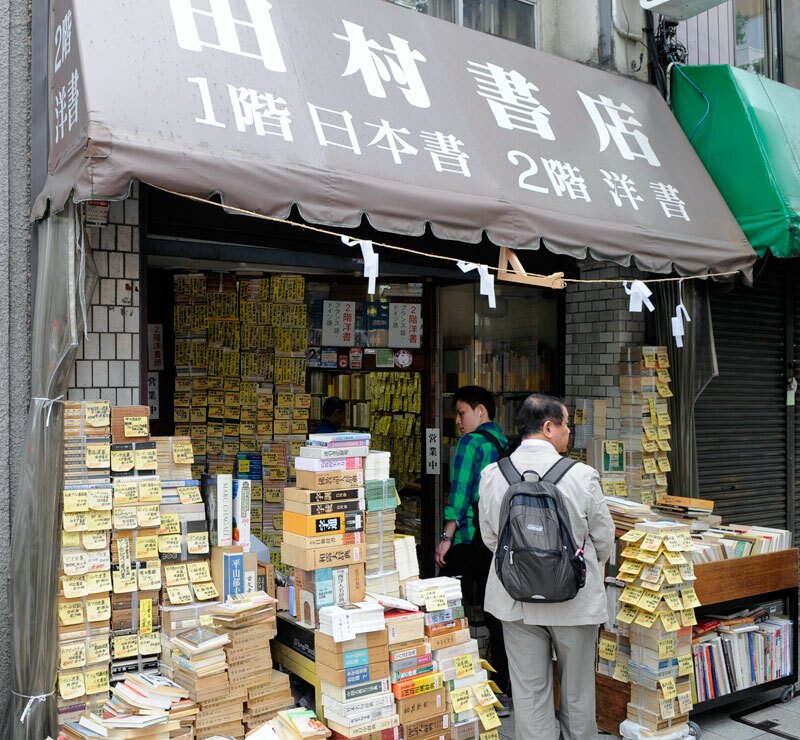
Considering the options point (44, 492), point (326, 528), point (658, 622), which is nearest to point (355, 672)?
point (326, 528)

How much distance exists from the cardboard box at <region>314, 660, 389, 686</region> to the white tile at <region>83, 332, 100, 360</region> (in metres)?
2.25

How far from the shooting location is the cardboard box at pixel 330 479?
15.7ft

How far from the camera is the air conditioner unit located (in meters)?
7.33

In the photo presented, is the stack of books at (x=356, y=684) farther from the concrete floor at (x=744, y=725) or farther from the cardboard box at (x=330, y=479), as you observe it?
the concrete floor at (x=744, y=725)

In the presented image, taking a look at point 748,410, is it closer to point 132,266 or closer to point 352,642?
point 352,642

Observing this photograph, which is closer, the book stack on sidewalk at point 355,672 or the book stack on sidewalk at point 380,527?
the book stack on sidewalk at point 355,672

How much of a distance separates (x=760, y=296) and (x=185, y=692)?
7351mm

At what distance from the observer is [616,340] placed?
777 cm

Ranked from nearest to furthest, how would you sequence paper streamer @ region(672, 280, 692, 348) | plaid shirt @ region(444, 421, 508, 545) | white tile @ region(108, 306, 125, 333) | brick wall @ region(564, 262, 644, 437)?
white tile @ region(108, 306, 125, 333), plaid shirt @ region(444, 421, 508, 545), paper streamer @ region(672, 280, 692, 348), brick wall @ region(564, 262, 644, 437)

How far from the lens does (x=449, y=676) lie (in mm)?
4887

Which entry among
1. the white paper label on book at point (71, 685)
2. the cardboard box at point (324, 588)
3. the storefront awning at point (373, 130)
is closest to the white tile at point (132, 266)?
the storefront awning at point (373, 130)

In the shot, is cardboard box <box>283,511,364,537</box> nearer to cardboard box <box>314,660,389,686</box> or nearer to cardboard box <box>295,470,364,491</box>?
cardboard box <box>295,470,364,491</box>

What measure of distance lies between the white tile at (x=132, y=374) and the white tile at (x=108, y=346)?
11 cm

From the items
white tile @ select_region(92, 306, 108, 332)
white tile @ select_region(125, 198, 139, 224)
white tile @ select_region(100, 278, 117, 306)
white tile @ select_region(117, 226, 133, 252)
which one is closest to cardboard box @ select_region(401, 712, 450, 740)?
white tile @ select_region(92, 306, 108, 332)
